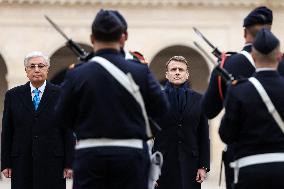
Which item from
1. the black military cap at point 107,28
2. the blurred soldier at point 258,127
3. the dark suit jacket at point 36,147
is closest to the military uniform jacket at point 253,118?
the blurred soldier at point 258,127

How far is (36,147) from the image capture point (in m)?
8.01

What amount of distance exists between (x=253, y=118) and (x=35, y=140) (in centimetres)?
320

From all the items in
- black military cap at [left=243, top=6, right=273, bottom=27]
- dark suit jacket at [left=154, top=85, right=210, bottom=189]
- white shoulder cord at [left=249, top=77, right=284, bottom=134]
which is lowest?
dark suit jacket at [left=154, top=85, right=210, bottom=189]

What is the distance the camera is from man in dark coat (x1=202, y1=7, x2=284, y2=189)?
230 inches

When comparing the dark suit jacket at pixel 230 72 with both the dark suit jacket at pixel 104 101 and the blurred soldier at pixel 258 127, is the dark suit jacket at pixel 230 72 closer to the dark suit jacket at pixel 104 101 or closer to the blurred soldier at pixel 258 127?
the blurred soldier at pixel 258 127

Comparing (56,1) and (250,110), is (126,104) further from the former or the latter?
(56,1)

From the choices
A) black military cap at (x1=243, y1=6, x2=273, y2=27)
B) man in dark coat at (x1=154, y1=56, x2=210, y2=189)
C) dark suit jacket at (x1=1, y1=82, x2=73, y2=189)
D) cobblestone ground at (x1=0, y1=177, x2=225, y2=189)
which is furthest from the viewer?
cobblestone ground at (x1=0, y1=177, x2=225, y2=189)

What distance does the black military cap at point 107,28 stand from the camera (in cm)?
546

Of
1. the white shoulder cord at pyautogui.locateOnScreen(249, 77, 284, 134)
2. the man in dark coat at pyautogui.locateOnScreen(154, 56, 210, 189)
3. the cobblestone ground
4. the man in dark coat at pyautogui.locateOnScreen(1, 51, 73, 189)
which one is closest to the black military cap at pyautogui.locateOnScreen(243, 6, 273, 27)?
the white shoulder cord at pyautogui.locateOnScreen(249, 77, 284, 134)

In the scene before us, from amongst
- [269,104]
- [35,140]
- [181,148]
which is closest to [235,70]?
[269,104]

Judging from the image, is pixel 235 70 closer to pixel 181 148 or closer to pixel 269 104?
pixel 269 104

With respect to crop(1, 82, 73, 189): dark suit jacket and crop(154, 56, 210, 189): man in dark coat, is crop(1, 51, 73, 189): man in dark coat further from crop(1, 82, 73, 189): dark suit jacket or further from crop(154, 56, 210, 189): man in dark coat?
crop(154, 56, 210, 189): man in dark coat

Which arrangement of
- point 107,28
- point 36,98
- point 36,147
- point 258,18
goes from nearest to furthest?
point 107,28 → point 258,18 → point 36,147 → point 36,98

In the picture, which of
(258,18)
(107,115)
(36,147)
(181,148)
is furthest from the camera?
(181,148)
